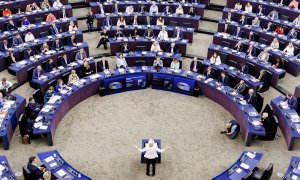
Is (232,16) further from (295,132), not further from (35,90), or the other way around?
(35,90)

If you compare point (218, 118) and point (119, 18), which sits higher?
point (119, 18)

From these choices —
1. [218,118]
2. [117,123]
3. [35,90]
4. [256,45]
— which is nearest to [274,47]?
[256,45]

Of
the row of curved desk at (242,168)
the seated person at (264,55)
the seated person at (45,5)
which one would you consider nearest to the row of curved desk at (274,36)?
the seated person at (264,55)

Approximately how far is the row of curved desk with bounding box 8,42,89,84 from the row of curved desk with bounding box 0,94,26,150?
291cm

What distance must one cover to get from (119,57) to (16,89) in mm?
A: 6004

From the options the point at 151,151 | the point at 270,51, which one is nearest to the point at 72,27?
the point at 270,51

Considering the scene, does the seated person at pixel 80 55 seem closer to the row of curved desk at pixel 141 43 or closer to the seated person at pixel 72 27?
the row of curved desk at pixel 141 43

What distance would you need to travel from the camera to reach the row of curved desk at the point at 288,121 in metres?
17.0

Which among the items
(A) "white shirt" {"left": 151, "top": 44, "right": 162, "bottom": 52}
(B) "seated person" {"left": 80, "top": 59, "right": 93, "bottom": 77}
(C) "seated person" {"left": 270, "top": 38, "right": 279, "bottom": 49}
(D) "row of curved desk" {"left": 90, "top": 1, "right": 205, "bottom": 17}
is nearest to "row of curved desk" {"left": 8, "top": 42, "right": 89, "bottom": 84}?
(B) "seated person" {"left": 80, "top": 59, "right": 93, "bottom": 77}

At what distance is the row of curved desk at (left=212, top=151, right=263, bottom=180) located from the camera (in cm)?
1460

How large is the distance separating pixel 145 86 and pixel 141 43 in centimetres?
395

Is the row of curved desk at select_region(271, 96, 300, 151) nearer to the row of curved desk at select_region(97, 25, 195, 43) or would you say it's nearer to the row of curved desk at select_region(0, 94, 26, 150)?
the row of curved desk at select_region(97, 25, 195, 43)

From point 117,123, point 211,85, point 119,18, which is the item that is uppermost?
point 119,18

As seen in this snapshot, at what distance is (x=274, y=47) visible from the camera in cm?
2395
